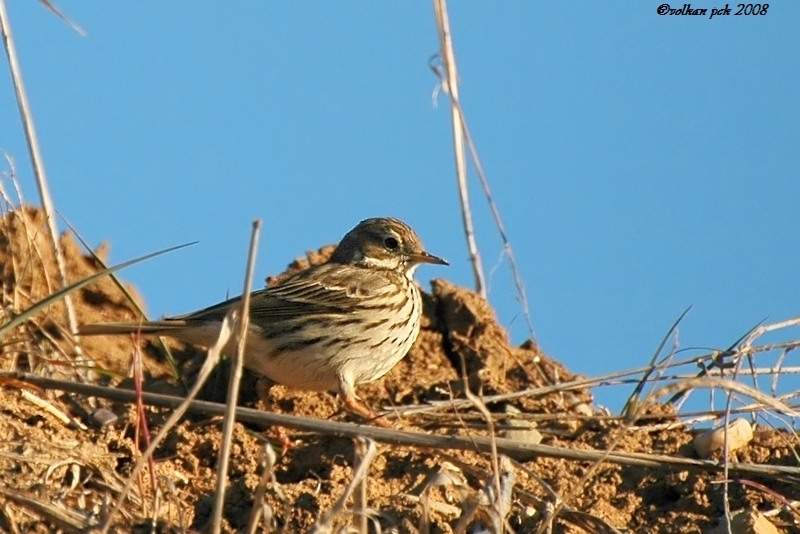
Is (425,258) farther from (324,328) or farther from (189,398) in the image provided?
(189,398)

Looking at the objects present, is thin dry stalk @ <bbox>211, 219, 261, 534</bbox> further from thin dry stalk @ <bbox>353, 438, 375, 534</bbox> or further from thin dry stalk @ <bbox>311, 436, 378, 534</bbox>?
thin dry stalk @ <bbox>353, 438, 375, 534</bbox>

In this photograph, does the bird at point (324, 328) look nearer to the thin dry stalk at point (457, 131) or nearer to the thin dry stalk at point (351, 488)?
the thin dry stalk at point (457, 131)

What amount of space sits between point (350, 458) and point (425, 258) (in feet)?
8.89

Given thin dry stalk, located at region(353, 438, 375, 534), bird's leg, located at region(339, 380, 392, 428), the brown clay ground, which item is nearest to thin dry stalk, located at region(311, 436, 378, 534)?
thin dry stalk, located at region(353, 438, 375, 534)

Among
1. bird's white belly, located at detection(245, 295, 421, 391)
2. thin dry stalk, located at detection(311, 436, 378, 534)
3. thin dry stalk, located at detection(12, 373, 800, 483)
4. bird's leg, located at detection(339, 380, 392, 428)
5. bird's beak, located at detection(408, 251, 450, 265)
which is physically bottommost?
thin dry stalk, located at detection(311, 436, 378, 534)

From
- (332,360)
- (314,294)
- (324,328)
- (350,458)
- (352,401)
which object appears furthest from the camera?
(314,294)

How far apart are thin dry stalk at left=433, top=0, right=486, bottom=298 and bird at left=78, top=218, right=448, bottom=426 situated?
1.46 feet

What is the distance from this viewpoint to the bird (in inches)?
289

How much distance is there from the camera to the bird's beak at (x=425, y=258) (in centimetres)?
847

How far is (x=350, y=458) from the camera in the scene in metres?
5.98

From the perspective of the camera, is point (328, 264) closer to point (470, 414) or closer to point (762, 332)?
point (470, 414)

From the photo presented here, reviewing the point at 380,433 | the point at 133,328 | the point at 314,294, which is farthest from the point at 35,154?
the point at 380,433

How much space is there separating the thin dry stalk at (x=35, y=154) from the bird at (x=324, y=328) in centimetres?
39

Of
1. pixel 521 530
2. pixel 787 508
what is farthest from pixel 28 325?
pixel 787 508
